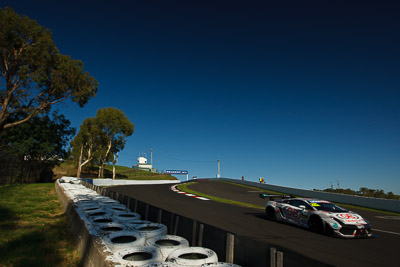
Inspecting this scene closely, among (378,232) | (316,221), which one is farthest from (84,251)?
(378,232)

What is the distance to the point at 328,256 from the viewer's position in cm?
542

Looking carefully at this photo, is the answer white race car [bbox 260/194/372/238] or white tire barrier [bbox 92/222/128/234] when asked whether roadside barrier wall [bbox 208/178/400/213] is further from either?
white tire barrier [bbox 92/222/128/234]

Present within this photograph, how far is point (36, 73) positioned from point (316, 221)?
2454 centimetres

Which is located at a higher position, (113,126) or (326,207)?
(113,126)

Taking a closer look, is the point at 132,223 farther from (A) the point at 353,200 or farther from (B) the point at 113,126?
(B) the point at 113,126

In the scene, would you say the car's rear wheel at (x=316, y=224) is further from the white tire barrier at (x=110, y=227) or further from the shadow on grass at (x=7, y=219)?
the shadow on grass at (x=7, y=219)

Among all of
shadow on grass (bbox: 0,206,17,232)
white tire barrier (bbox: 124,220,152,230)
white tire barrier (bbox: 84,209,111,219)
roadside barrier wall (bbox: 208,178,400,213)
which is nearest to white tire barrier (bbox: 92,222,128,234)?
white tire barrier (bbox: 124,220,152,230)

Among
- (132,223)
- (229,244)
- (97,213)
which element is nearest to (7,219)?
(97,213)

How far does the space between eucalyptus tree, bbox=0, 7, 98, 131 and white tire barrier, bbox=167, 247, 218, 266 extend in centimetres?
2340

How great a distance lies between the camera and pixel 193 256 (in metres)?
3.80

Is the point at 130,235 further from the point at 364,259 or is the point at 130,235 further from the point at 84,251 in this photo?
the point at 364,259

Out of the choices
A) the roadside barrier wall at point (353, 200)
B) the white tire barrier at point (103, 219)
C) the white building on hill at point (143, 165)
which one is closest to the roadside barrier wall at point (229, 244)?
the white tire barrier at point (103, 219)

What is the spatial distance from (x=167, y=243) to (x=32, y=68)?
24230mm

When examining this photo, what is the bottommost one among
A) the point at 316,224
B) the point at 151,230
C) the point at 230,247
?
the point at 316,224
